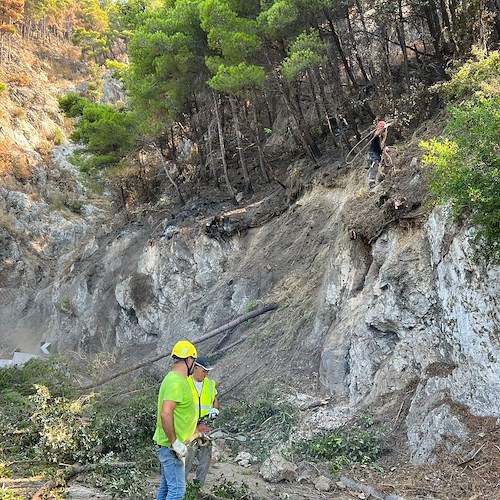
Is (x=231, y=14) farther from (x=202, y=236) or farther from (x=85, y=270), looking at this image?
(x=85, y=270)

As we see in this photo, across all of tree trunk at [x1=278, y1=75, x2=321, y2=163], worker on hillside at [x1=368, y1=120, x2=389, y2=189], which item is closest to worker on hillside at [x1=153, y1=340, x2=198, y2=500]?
Result: worker on hillside at [x1=368, y1=120, x2=389, y2=189]

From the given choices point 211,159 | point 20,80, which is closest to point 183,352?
point 211,159

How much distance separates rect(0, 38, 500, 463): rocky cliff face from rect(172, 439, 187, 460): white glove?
3.37 metres

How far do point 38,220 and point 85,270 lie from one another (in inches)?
421

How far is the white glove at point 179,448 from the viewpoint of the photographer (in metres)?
4.44

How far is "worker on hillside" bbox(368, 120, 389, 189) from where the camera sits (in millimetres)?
10719

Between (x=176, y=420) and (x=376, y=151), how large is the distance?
8174mm

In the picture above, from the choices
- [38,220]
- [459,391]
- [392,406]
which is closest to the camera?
[459,391]

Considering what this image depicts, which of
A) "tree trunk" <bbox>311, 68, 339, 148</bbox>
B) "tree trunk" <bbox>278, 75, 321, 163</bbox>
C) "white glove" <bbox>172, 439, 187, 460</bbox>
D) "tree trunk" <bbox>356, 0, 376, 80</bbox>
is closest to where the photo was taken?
"white glove" <bbox>172, 439, 187, 460</bbox>

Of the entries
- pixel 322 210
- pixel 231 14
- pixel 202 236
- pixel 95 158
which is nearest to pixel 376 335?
pixel 322 210

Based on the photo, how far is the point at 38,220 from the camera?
98.9 feet

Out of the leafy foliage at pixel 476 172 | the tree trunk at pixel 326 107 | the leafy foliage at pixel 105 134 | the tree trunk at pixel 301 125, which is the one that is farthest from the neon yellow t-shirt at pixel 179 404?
the leafy foliage at pixel 105 134

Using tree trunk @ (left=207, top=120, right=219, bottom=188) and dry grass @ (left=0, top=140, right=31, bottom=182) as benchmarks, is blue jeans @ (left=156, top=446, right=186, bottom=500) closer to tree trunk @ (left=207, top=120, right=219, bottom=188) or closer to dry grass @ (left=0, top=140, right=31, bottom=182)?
tree trunk @ (left=207, top=120, right=219, bottom=188)

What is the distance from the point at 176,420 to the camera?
15.0 ft
